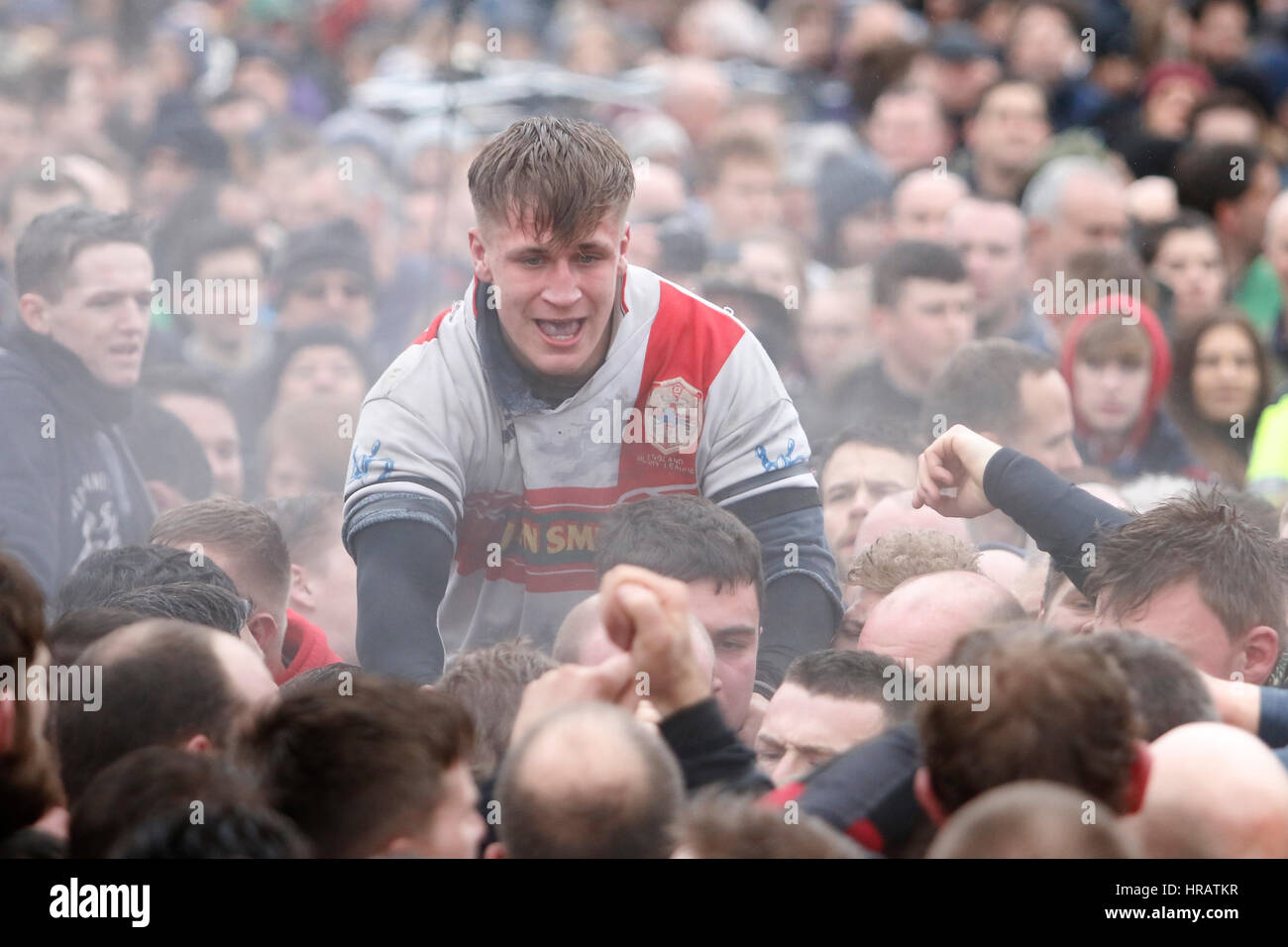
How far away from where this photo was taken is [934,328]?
631 centimetres

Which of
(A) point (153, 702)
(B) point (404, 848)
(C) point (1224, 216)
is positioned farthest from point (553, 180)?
(C) point (1224, 216)

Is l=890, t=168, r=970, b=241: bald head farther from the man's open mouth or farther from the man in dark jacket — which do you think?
the man's open mouth

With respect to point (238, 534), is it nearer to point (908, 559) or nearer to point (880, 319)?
point (908, 559)

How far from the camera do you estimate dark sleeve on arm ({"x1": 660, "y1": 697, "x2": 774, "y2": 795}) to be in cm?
254

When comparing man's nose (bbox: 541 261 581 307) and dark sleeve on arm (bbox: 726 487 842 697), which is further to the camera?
dark sleeve on arm (bbox: 726 487 842 697)

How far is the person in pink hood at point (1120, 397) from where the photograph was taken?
5879 millimetres

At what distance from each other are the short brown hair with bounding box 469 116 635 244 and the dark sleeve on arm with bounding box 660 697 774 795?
4.48ft

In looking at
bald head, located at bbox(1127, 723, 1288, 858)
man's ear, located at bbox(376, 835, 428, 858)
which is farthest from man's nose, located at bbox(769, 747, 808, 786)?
man's ear, located at bbox(376, 835, 428, 858)

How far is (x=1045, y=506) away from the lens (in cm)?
356

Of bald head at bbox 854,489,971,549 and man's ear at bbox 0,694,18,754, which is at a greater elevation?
bald head at bbox 854,489,971,549

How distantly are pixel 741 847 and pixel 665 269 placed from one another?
5.14m

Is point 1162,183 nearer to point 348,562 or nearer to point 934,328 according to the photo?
point 934,328

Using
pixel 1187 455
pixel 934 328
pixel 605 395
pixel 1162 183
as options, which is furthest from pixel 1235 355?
pixel 605 395

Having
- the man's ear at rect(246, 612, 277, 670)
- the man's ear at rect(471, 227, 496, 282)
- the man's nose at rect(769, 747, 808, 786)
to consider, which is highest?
the man's ear at rect(471, 227, 496, 282)
